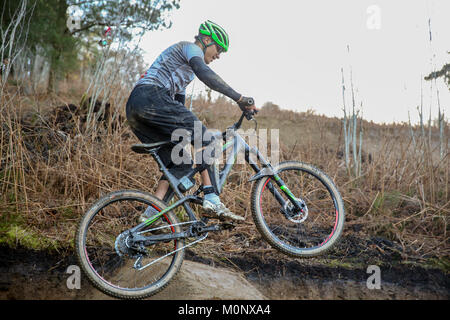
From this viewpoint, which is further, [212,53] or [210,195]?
[212,53]

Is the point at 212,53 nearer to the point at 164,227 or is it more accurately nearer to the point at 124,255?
the point at 164,227

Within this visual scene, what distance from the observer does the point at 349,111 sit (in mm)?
5066

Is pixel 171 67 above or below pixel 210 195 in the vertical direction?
above

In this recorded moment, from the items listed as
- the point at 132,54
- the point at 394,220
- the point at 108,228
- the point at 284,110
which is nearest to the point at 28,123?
the point at 132,54

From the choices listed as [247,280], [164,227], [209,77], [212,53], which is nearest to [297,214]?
[247,280]

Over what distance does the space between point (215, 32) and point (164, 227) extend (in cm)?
160

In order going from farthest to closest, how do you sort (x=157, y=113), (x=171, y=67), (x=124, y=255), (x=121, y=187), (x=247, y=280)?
(x=121, y=187) < (x=247, y=280) < (x=171, y=67) < (x=157, y=113) < (x=124, y=255)

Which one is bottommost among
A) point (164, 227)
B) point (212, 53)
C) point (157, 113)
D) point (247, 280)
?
point (247, 280)

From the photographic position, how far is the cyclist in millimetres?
2738

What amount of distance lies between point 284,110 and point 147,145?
23.8ft

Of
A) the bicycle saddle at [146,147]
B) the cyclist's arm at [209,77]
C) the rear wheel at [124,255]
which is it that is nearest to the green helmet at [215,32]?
the cyclist's arm at [209,77]

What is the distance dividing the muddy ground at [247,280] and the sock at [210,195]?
1.99 ft

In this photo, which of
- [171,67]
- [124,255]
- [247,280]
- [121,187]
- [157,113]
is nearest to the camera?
[124,255]

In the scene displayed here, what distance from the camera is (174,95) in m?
3.02
